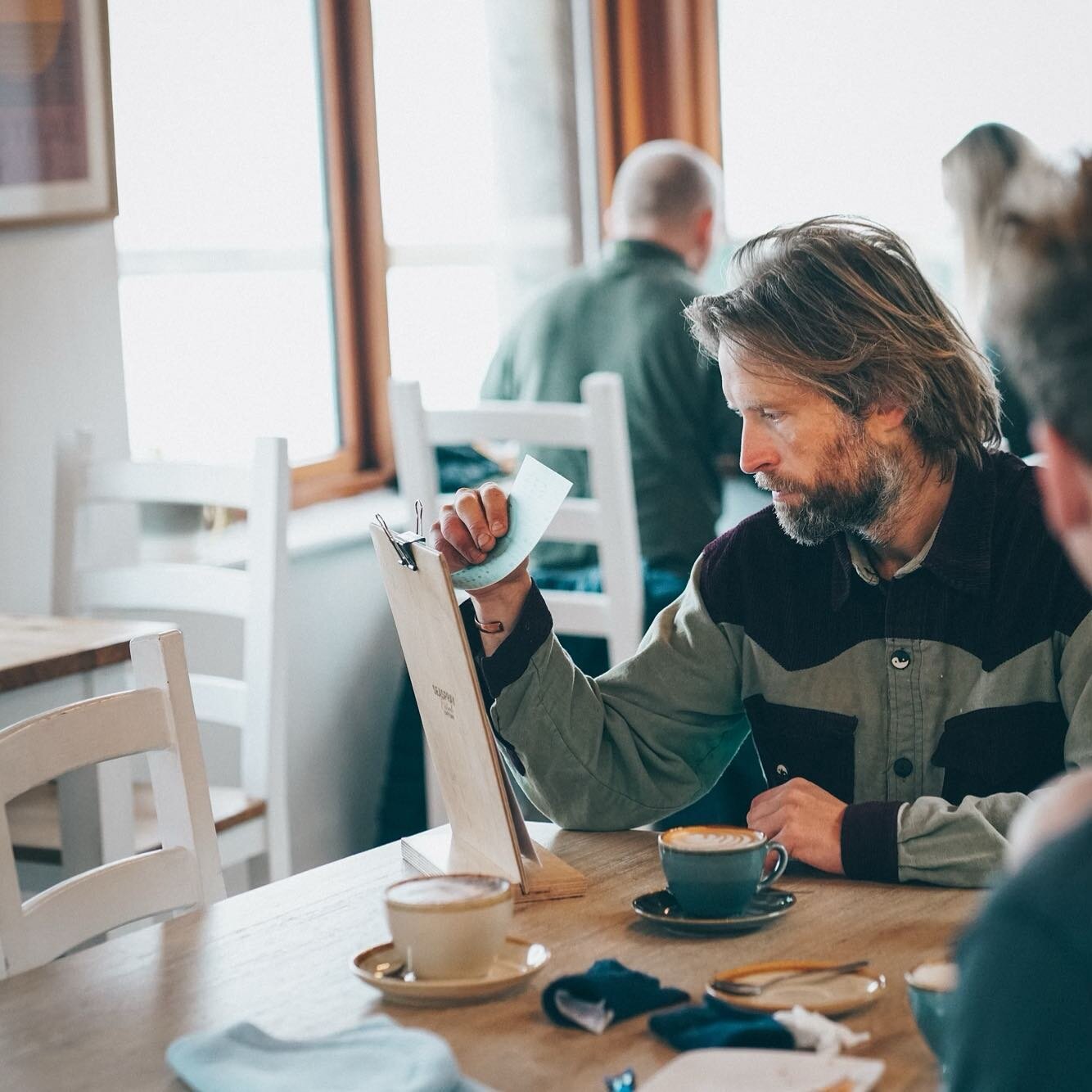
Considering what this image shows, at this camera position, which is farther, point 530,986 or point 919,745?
point 919,745

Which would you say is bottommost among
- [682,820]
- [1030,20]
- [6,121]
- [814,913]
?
[682,820]

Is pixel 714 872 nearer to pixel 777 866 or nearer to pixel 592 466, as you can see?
pixel 777 866

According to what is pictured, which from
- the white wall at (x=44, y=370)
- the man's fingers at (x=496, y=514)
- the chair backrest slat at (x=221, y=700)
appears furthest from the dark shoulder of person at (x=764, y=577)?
the white wall at (x=44, y=370)

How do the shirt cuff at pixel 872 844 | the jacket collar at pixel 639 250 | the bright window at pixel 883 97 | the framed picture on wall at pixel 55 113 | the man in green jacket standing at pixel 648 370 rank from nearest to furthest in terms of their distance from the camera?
the shirt cuff at pixel 872 844, the framed picture on wall at pixel 55 113, the man in green jacket standing at pixel 648 370, the jacket collar at pixel 639 250, the bright window at pixel 883 97

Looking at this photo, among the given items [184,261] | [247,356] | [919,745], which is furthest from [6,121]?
[919,745]

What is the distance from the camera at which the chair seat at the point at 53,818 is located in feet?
7.01

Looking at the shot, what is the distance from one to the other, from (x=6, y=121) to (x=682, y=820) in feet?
5.27

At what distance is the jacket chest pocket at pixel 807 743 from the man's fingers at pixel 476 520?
29 cm

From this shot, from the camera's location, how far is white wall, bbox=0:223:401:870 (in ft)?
8.51

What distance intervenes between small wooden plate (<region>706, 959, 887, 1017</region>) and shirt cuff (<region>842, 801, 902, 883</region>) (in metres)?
0.21

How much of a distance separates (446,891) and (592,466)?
1807 millimetres

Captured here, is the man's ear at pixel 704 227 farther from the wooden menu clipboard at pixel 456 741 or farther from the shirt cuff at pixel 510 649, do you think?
the wooden menu clipboard at pixel 456 741

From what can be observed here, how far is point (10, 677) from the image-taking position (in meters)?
1.85

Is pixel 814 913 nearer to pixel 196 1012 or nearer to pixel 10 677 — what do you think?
pixel 196 1012
